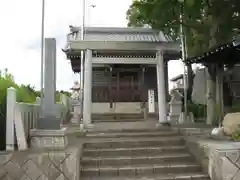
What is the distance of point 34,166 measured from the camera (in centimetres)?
575

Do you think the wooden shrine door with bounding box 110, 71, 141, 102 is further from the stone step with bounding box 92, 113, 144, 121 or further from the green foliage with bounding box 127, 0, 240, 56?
the green foliage with bounding box 127, 0, 240, 56

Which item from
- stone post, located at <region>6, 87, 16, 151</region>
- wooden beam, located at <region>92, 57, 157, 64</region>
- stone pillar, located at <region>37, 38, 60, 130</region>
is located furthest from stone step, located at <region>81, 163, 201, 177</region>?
wooden beam, located at <region>92, 57, 157, 64</region>

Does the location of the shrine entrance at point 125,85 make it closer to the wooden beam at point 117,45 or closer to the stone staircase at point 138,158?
the wooden beam at point 117,45

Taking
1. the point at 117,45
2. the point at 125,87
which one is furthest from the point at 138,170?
the point at 125,87

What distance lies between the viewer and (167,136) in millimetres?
9062

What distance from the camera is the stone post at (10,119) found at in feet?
19.4

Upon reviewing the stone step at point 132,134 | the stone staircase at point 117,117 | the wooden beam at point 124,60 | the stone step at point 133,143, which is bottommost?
the stone step at point 133,143

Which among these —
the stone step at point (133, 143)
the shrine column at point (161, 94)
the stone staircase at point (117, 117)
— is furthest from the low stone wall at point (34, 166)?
the stone staircase at point (117, 117)

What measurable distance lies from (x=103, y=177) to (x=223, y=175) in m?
2.55

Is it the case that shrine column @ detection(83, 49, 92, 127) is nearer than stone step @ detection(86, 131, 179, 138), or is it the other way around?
stone step @ detection(86, 131, 179, 138)

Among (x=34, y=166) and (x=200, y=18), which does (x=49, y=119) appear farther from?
(x=200, y=18)

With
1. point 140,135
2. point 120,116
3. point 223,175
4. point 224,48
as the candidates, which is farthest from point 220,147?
point 120,116

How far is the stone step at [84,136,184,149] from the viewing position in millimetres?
8305

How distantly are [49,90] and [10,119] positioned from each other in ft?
3.45
